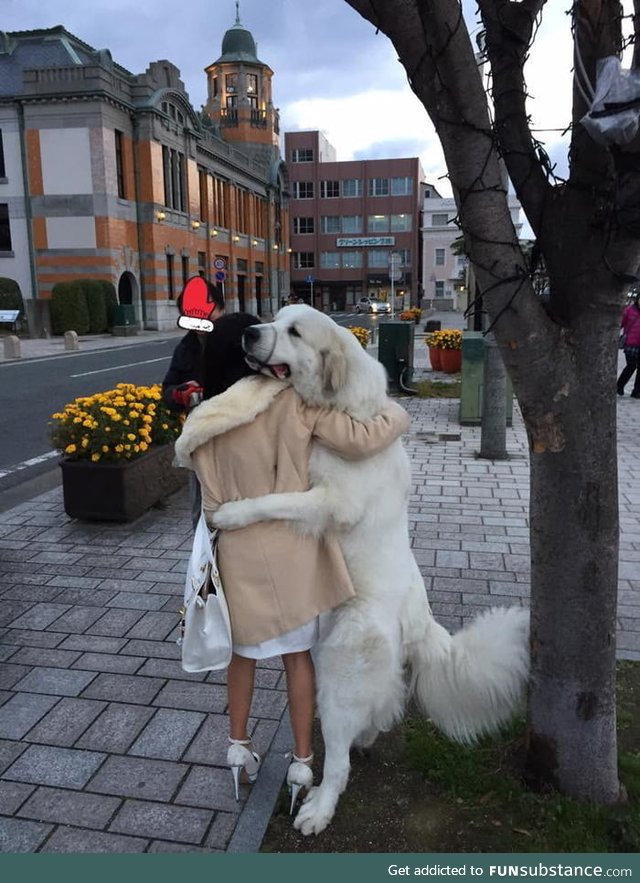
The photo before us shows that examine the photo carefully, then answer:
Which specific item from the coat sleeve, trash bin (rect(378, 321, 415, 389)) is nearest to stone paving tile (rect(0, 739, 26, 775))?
the coat sleeve

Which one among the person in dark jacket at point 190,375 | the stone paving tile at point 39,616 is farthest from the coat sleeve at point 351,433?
the stone paving tile at point 39,616

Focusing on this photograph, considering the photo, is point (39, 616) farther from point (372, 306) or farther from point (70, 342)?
point (372, 306)

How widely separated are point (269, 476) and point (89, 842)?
1.50 metres

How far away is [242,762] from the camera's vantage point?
9.01 feet

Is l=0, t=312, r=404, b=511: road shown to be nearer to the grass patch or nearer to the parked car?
the grass patch

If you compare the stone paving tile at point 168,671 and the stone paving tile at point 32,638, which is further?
the stone paving tile at point 32,638

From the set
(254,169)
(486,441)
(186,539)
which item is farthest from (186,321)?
(254,169)

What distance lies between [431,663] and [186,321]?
2.52 m

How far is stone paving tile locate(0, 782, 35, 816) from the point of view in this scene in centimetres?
273

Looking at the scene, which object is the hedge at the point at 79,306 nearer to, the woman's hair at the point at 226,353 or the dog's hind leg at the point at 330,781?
the woman's hair at the point at 226,353

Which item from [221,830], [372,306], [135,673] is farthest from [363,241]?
[221,830]

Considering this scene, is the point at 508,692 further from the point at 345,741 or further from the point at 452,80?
the point at 452,80

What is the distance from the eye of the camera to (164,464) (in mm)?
6645

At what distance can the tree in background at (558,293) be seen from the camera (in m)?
2.22
